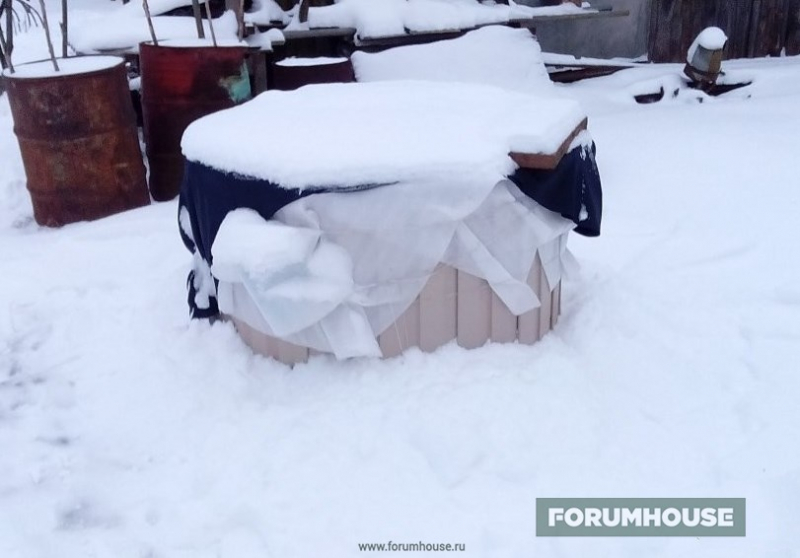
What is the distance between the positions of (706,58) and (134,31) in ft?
12.0

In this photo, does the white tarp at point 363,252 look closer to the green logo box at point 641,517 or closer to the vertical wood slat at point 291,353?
the vertical wood slat at point 291,353

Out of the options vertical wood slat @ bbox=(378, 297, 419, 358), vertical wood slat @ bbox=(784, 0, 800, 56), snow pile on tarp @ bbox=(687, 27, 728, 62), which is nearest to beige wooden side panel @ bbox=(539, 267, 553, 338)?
vertical wood slat @ bbox=(378, 297, 419, 358)

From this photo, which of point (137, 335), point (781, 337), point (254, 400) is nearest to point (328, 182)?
point (254, 400)

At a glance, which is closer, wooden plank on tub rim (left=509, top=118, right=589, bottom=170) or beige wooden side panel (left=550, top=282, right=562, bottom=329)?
wooden plank on tub rim (left=509, top=118, right=589, bottom=170)

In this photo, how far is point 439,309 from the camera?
2.47 m

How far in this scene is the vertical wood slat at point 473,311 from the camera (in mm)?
2461

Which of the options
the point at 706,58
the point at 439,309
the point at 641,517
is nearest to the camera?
the point at 641,517

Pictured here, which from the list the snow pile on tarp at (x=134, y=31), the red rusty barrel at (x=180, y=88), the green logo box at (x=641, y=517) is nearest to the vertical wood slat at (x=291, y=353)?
the green logo box at (x=641, y=517)

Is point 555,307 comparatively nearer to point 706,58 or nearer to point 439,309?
point 439,309

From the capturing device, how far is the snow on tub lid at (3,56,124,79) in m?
3.92

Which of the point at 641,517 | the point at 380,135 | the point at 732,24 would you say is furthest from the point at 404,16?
the point at 641,517

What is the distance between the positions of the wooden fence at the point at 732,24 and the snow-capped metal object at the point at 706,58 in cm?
159

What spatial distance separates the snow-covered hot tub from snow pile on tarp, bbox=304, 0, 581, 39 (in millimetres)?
2998

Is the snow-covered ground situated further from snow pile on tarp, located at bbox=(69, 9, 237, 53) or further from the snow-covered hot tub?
snow pile on tarp, located at bbox=(69, 9, 237, 53)
